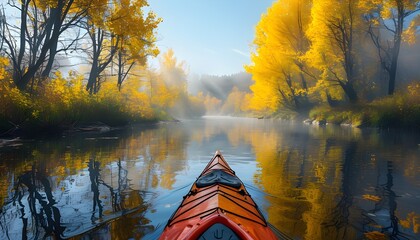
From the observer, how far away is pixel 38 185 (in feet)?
22.9

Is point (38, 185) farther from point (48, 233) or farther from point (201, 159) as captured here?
point (201, 159)

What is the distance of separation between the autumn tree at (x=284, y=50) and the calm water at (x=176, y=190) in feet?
66.7

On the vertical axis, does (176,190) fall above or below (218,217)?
below

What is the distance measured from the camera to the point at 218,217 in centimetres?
301

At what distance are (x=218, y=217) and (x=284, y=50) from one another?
30.6 m

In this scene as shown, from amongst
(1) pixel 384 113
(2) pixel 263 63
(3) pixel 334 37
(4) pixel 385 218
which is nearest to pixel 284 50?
(2) pixel 263 63

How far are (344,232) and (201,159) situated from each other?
701 centimetres

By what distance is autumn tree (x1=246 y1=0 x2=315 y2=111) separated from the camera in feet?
99.0

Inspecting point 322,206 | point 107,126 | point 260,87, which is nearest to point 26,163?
point 322,206

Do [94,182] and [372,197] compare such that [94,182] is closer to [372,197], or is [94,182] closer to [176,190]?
[176,190]

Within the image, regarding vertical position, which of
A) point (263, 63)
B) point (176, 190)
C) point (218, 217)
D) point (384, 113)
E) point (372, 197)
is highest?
point (263, 63)

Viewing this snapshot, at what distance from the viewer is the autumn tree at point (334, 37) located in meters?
23.5

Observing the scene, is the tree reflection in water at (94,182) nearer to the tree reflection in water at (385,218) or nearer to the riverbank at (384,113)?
the tree reflection in water at (385,218)

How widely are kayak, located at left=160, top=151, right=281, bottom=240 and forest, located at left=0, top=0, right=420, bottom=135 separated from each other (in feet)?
38.4
